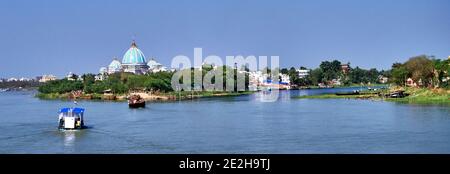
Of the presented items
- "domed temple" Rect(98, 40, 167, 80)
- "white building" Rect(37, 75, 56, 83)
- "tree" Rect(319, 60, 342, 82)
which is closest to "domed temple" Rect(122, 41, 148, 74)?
"domed temple" Rect(98, 40, 167, 80)

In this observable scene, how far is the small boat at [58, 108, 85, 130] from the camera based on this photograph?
35.0ft

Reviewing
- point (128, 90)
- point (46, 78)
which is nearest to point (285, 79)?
point (128, 90)

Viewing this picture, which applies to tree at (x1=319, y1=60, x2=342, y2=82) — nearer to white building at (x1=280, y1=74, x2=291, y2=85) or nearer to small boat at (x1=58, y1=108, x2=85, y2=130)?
white building at (x1=280, y1=74, x2=291, y2=85)

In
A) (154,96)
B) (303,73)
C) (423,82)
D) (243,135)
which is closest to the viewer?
(243,135)

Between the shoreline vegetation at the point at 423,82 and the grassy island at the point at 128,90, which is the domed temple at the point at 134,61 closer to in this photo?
the grassy island at the point at 128,90

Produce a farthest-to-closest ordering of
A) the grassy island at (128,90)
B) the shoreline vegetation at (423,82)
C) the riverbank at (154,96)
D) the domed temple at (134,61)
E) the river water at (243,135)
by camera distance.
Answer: the domed temple at (134,61) < the grassy island at (128,90) < the riverbank at (154,96) < the shoreline vegetation at (423,82) < the river water at (243,135)

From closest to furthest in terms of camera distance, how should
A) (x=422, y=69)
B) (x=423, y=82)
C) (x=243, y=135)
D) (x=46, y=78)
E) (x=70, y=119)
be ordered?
(x=243, y=135) < (x=70, y=119) < (x=422, y=69) < (x=423, y=82) < (x=46, y=78)

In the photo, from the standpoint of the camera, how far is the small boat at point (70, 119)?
1068 centimetres

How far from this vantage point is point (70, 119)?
10688mm

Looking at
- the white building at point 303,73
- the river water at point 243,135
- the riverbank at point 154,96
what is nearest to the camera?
the river water at point 243,135

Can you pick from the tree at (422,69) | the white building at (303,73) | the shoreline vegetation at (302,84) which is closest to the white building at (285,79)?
the shoreline vegetation at (302,84)

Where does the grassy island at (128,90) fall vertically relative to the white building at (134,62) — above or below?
below

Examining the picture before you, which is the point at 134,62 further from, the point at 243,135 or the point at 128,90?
the point at 243,135
